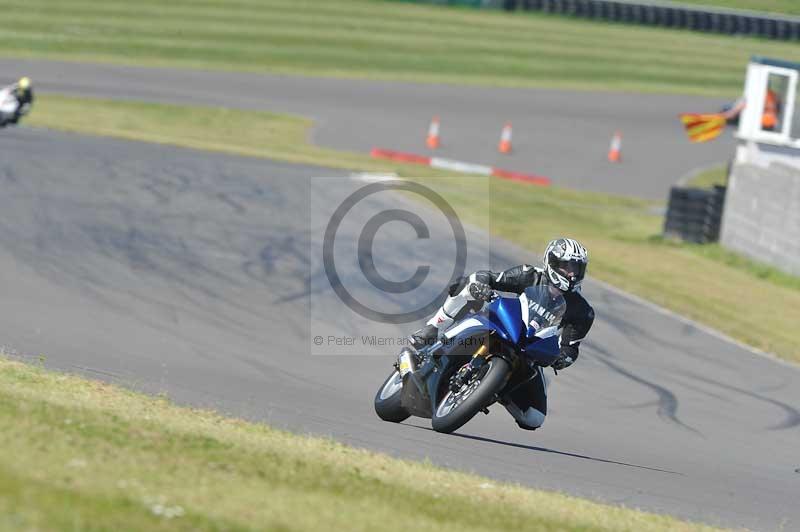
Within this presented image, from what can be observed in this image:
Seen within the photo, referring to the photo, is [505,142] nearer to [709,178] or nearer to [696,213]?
[709,178]

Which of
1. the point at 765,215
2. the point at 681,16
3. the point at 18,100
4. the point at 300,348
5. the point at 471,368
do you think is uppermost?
the point at 471,368

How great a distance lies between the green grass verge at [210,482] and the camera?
5355mm

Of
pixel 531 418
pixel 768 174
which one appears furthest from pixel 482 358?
pixel 768 174

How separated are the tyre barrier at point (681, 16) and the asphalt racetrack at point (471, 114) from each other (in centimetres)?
1248

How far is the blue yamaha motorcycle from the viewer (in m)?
8.80

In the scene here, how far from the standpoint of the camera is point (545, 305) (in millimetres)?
Result: 9000

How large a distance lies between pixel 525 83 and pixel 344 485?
37.4 m

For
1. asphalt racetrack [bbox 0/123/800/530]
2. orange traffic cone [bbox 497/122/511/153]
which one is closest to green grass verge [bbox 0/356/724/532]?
asphalt racetrack [bbox 0/123/800/530]

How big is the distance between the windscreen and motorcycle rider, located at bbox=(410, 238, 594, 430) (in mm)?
43

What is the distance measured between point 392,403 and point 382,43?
38.9 m

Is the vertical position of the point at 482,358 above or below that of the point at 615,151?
above

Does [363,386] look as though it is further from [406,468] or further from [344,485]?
[344,485]

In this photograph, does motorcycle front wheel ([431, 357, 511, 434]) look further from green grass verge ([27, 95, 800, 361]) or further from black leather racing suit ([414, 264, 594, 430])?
green grass verge ([27, 95, 800, 361])

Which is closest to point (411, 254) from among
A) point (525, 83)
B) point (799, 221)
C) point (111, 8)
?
point (799, 221)
